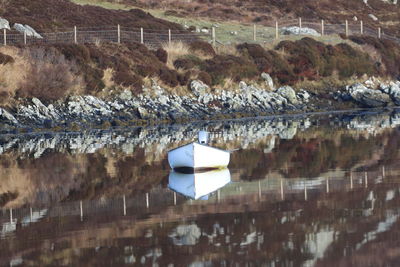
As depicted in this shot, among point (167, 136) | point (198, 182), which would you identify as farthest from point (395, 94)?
point (198, 182)

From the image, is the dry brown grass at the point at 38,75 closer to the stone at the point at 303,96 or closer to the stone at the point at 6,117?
the stone at the point at 6,117

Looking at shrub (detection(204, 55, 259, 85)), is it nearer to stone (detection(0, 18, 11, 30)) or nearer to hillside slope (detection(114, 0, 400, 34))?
stone (detection(0, 18, 11, 30))

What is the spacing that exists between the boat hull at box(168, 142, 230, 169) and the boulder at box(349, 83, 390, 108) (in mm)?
35421

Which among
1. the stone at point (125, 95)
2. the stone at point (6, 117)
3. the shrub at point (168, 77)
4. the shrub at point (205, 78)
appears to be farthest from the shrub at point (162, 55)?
the stone at point (6, 117)

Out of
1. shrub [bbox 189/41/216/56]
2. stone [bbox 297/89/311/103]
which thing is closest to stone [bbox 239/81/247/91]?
stone [bbox 297/89/311/103]

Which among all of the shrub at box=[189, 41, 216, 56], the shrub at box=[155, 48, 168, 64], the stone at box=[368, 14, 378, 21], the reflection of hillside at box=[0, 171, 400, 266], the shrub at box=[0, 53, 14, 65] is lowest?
the reflection of hillside at box=[0, 171, 400, 266]

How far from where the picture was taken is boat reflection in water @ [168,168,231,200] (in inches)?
841

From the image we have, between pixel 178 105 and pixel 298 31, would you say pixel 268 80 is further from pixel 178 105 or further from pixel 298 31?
pixel 298 31

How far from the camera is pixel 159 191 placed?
856 inches

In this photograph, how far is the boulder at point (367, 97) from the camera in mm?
60031

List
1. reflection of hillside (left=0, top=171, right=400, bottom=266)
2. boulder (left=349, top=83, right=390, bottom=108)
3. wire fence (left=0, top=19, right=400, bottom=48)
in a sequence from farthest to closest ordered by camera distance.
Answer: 1. boulder (left=349, top=83, right=390, bottom=108)
2. wire fence (left=0, top=19, right=400, bottom=48)
3. reflection of hillside (left=0, top=171, right=400, bottom=266)

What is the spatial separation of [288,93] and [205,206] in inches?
1526

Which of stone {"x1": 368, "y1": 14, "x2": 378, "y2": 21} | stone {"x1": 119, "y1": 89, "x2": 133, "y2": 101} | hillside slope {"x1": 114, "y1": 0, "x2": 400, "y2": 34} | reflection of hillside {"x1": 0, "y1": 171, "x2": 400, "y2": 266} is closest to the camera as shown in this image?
reflection of hillside {"x1": 0, "y1": 171, "x2": 400, "y2": 266}

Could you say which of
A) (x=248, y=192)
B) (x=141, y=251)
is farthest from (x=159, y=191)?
(x=141, y=251)
